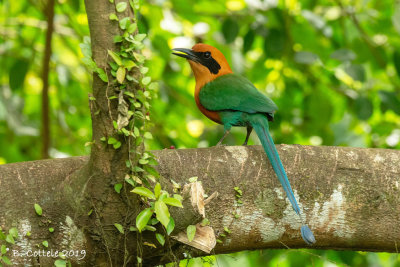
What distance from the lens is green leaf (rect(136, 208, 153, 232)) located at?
2068 millimetres

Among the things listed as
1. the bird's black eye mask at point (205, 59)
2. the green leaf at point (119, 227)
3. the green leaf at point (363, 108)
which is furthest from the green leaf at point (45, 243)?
the green leaf at point (363, 108)

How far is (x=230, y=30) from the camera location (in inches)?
184

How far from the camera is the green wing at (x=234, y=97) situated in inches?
141

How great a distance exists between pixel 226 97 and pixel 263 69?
137cm

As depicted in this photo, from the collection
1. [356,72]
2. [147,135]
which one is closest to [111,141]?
[147,135]

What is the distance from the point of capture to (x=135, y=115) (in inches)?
83.5

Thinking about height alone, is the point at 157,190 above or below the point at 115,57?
below

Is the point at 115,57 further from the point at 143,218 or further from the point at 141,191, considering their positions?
the point at 143,218

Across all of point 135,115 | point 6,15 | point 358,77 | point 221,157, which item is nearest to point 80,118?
point 6,15

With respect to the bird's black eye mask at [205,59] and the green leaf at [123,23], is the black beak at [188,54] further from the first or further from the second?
the green leaf at [123,23]

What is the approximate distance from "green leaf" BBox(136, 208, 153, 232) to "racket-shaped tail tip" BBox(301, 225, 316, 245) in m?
0.81

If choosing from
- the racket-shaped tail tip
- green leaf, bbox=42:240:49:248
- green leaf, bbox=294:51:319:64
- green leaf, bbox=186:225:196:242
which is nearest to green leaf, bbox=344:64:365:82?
green leaf, bbox=294:51:319:64

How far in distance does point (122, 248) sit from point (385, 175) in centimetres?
138

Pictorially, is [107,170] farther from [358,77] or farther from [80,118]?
[80,118]
